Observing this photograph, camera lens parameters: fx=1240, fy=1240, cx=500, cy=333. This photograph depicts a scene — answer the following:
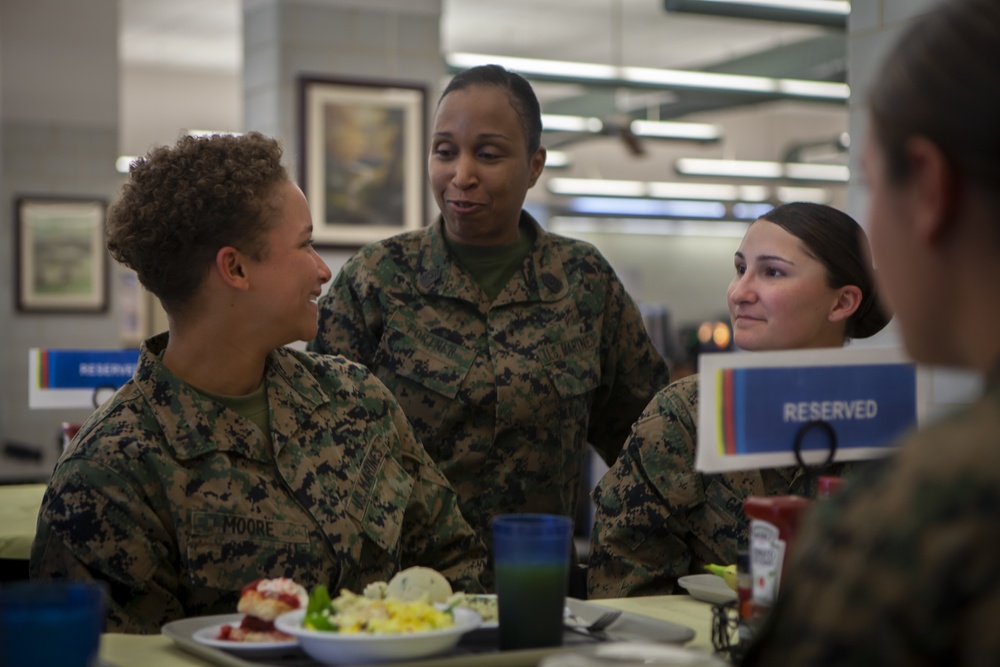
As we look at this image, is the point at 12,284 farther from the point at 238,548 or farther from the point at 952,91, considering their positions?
the point at 952,91

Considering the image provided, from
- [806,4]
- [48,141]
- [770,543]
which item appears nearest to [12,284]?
[48,141]

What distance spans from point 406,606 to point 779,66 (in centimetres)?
937

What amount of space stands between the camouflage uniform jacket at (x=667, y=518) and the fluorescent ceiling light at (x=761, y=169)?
10700 mm

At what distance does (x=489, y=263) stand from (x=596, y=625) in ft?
4.59

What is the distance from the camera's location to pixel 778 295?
7.64 ft

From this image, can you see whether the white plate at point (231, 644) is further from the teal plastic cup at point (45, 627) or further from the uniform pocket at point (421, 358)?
the uniform pocket at point (421, 358)

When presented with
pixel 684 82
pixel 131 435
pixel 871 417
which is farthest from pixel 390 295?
pixel 684 82

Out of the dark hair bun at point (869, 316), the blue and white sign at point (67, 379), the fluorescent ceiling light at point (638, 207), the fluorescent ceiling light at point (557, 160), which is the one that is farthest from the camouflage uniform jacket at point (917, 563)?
the fluorescent ceiling light at point (638, 207)

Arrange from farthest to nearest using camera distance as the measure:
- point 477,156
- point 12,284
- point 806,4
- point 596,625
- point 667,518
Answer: point 12,284
point 806,4
point 477,156
point 667,518
point 596,625

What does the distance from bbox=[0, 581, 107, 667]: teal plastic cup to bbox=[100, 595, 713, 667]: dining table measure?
333 mm

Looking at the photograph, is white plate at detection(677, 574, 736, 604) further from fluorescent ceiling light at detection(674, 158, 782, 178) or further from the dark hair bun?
fluorescent ceiling light at detection(674, 158, 782, 178)

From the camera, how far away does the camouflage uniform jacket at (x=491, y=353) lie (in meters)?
2.68

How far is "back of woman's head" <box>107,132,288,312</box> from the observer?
1987 millimetres

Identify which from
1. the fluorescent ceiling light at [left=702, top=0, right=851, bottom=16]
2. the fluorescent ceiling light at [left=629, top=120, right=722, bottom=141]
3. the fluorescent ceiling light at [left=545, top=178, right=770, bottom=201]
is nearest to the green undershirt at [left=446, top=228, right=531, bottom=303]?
the fluorescent ceiling light at [left=702, top=0, right=851, bottom=16]
